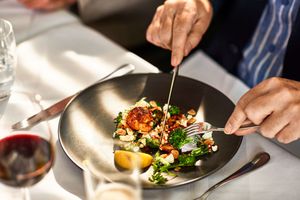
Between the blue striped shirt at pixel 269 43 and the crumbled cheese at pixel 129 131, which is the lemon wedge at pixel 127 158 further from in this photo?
the blue striped shirt at pixel 269 43

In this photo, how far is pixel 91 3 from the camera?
180cm

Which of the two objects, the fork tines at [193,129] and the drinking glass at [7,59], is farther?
the drinking glass at [7,59]

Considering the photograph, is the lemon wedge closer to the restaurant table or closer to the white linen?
the restaurant table

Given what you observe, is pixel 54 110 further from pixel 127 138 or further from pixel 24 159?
pixel 24 159

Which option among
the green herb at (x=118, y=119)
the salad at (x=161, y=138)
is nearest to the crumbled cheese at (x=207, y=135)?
the salad at (x=161, y=138)

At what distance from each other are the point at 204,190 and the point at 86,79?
49 cm

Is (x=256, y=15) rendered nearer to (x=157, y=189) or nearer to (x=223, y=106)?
(x=223, y=106)

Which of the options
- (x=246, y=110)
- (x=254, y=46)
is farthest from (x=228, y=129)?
(x=254, y=46)

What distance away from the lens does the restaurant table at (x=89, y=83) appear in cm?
110

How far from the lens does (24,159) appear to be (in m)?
0.87

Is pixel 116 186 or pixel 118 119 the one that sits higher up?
pixel 116 186

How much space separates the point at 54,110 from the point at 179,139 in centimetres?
33

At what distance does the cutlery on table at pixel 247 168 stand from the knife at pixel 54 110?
0.36 m

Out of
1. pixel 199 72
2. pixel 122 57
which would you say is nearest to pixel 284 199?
pixel 199 72
